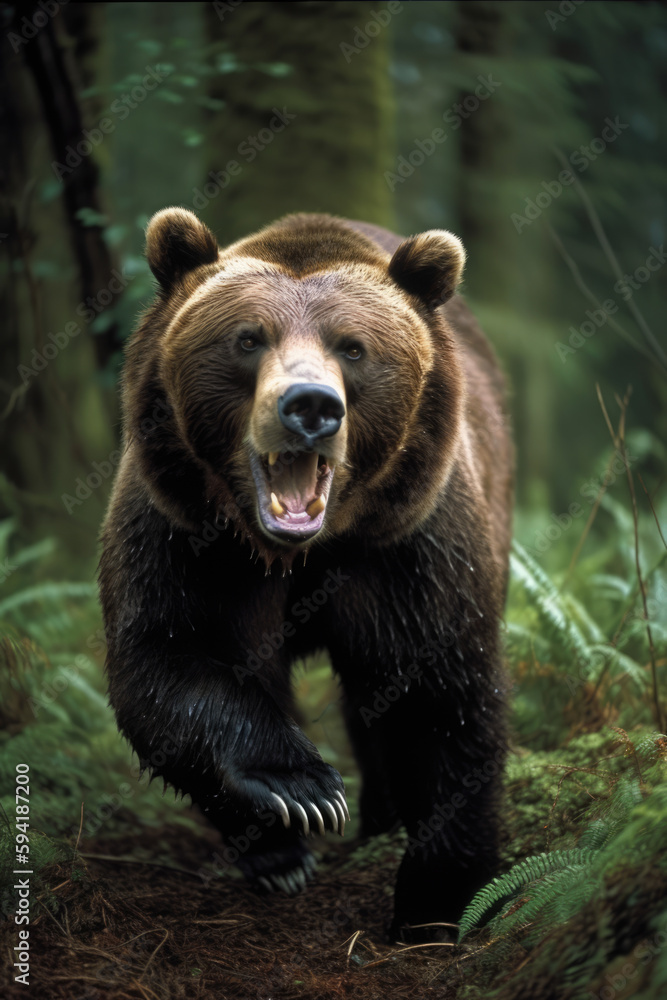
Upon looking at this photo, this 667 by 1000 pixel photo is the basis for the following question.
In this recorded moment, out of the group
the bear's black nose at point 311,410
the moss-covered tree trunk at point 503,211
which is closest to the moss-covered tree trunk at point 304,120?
the moss-covered tree trunk at point 503,211

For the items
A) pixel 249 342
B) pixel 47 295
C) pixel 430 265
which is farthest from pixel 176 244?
pixel 47 295

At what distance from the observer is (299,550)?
13.7 feet

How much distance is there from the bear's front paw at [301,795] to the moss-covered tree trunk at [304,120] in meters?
4.77

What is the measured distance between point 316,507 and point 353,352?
708 millimetres

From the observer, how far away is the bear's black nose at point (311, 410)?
3482 millimetres

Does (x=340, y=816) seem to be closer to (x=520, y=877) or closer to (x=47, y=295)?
(x=520, y=877)

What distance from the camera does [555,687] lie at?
5.88 meters

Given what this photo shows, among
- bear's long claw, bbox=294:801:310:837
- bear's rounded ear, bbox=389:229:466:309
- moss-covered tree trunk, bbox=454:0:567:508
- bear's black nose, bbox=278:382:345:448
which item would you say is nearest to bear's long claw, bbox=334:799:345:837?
bear's long claw, bbox=294:801:310:837

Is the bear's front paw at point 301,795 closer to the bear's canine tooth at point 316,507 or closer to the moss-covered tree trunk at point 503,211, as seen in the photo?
the bear's canine tooth at point 316,507

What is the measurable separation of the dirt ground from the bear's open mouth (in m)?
1.79

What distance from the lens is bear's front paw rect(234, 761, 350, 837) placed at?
12.9 ft

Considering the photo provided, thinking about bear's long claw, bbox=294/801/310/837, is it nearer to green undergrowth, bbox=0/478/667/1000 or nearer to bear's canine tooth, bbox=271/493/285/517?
green undergrowth, bbox=0/478/667/1000

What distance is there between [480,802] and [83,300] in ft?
16.1

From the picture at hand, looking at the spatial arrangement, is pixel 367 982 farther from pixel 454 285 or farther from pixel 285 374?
pixel 454 285
